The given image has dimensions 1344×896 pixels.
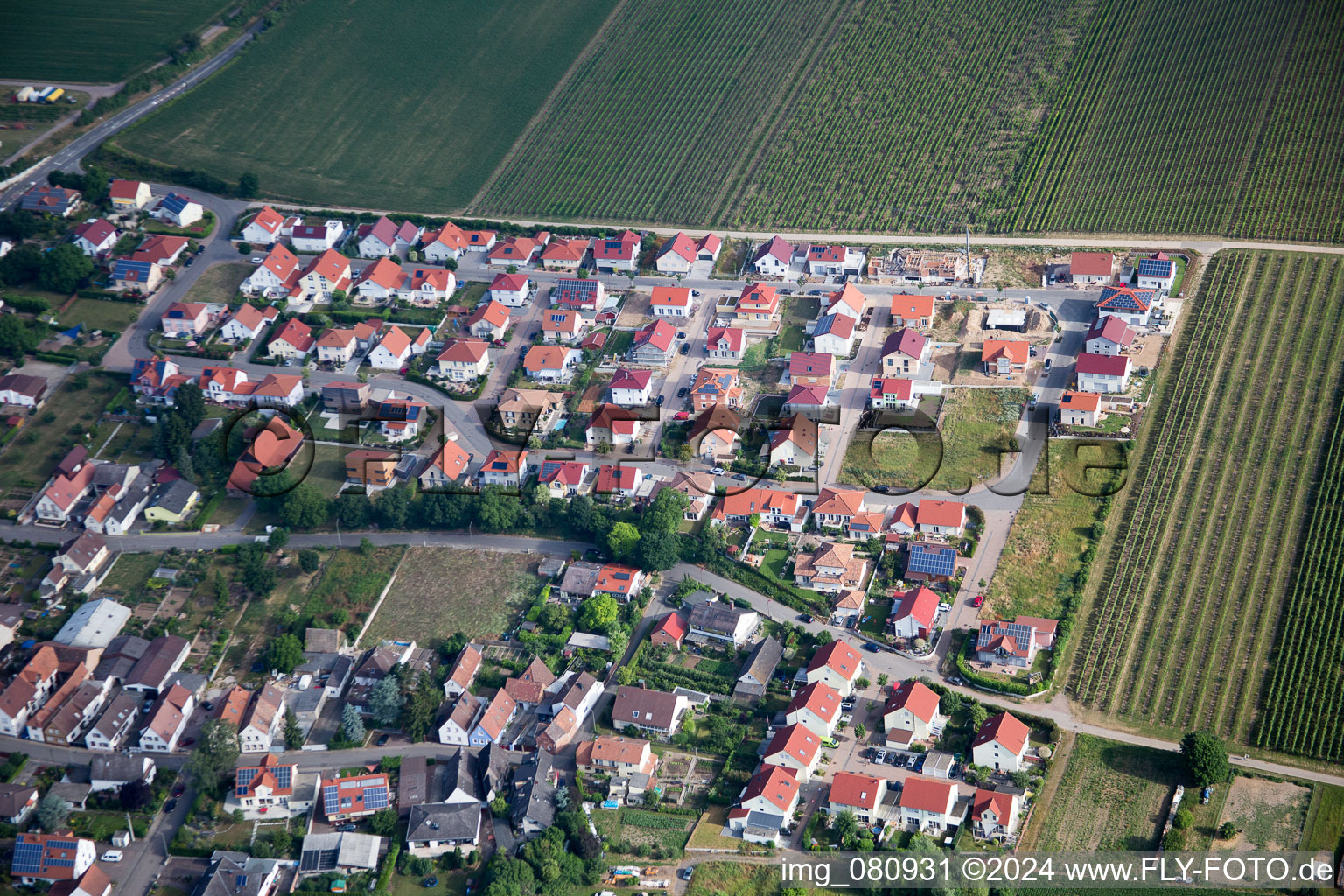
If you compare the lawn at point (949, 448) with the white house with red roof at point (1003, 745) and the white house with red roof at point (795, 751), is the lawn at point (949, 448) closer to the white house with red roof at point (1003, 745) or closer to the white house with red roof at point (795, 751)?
the white house with red roof at point (1003, 745)

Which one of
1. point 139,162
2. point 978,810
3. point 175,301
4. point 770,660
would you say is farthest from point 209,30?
point 978,810

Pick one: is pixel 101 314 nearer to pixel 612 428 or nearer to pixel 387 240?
pixel 387 240

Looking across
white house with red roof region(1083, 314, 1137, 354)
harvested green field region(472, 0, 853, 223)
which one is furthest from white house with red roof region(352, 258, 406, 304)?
white house with red roof region(1083, 314, 1137, 354)

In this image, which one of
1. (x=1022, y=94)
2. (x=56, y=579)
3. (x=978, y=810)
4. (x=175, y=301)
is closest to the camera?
(x=978, y=810)

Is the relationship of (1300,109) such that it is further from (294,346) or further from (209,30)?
(209,30)

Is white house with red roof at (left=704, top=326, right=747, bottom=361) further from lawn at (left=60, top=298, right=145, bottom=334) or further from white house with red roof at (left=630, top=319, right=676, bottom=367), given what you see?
lawn at (left=60, top=298, right=145, bottom=334)

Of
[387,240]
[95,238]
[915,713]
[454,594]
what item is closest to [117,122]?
[95,238]

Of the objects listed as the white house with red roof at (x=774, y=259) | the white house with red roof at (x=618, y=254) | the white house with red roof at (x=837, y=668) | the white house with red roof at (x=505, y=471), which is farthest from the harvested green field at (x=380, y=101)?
the white house with red roof at (x=837, y=668)
